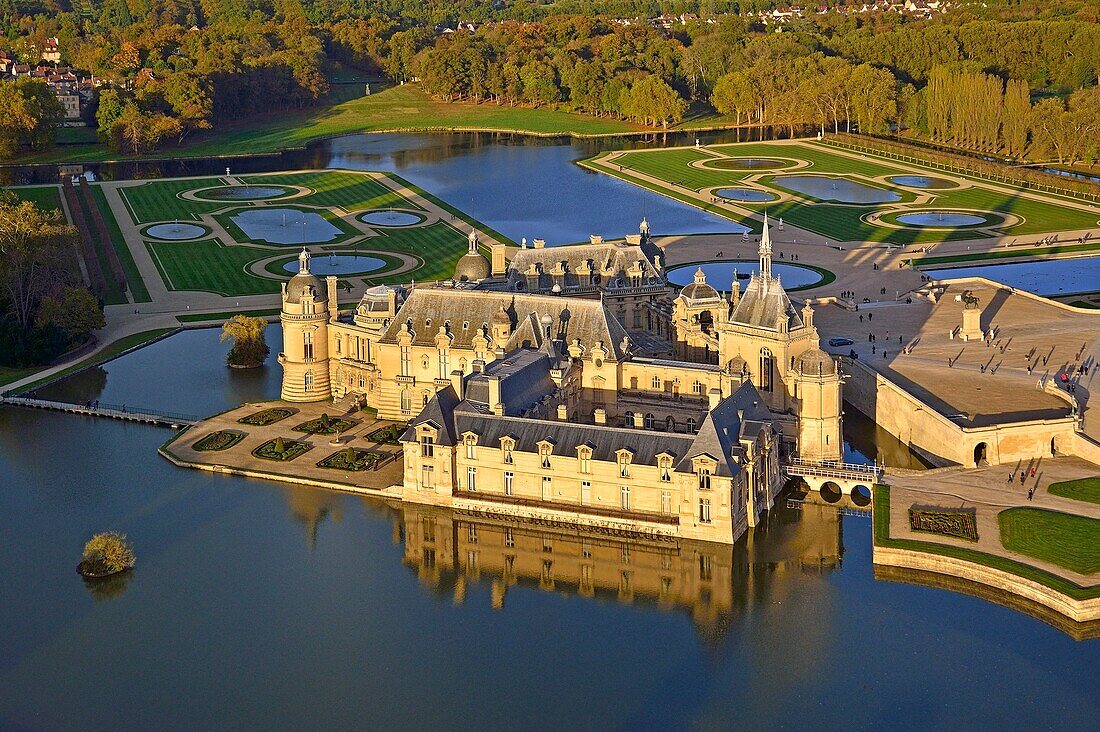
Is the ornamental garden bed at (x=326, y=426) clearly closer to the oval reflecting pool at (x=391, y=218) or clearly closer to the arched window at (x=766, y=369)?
the arched window at (x=766, y=369)

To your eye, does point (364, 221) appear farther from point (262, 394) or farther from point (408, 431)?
point (408, 431)

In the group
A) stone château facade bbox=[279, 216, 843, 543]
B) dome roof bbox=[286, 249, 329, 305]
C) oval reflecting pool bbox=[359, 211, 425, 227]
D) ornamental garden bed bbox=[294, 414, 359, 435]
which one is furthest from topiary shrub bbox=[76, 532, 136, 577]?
oval reflecting pool bbox=[359, 211, 425, 227]

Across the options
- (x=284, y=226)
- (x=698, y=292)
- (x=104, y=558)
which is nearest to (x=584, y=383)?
(x=698, y=292)

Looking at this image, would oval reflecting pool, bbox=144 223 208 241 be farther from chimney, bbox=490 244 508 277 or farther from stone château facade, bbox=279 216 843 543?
stone château facade, bbox=279 216 843 543

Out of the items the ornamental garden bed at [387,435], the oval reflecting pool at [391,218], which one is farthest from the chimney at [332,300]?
the oval reflecting pool at [391,218]

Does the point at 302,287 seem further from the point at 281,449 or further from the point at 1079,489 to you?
the point at 1079,489

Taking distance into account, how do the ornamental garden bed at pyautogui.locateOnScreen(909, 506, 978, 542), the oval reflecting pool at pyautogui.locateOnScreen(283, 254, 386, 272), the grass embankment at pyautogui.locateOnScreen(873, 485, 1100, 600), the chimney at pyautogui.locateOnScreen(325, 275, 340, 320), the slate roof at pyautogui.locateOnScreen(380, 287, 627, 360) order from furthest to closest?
the oval reflecting pool at pyautogui.locateOnScreen(283, 254, 386, 272)
the chimney at pyautogui.locateOnScreen(325, 275, 340, 320)
the slate roof at pyautogui.locateOnScreen(380, 287, 627, 360)
the ornamental garden bed at pyautogui.locateOnScreen(909, 506, 978, 542)
the grass embankment at pyautogui.locateOnScreen(873, 485, 1100, 600)
